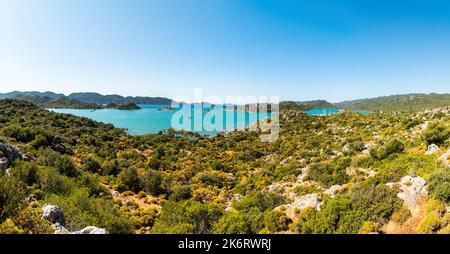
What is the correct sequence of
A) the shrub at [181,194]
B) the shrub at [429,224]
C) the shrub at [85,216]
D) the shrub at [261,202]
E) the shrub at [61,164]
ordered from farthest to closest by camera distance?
the shrub at [181,194] → the shrub at [61,164] → the shrub at [261,202] → the shrub at [85,216] → the shrub at [429,224]

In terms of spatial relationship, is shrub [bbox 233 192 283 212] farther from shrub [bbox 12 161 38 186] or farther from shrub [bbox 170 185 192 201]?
shrub [bbox 12 161 38 186]

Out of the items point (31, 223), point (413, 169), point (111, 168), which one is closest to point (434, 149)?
point (413, 169)

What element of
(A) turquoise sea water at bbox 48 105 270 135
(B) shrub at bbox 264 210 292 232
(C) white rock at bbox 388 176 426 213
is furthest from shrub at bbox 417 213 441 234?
(A) turquoise sea water at bbox 48 105 270 135

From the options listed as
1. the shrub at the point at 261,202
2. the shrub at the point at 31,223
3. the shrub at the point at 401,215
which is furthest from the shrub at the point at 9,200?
the shrub at the point at 401,215

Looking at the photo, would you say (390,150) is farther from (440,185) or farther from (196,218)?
(196,218)

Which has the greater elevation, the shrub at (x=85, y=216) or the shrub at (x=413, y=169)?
the shrub at (x=413, y=169)

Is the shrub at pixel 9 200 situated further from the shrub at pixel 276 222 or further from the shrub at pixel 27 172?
the shrub at pixel 276 222

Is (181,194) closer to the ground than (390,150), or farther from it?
closer to the ground
